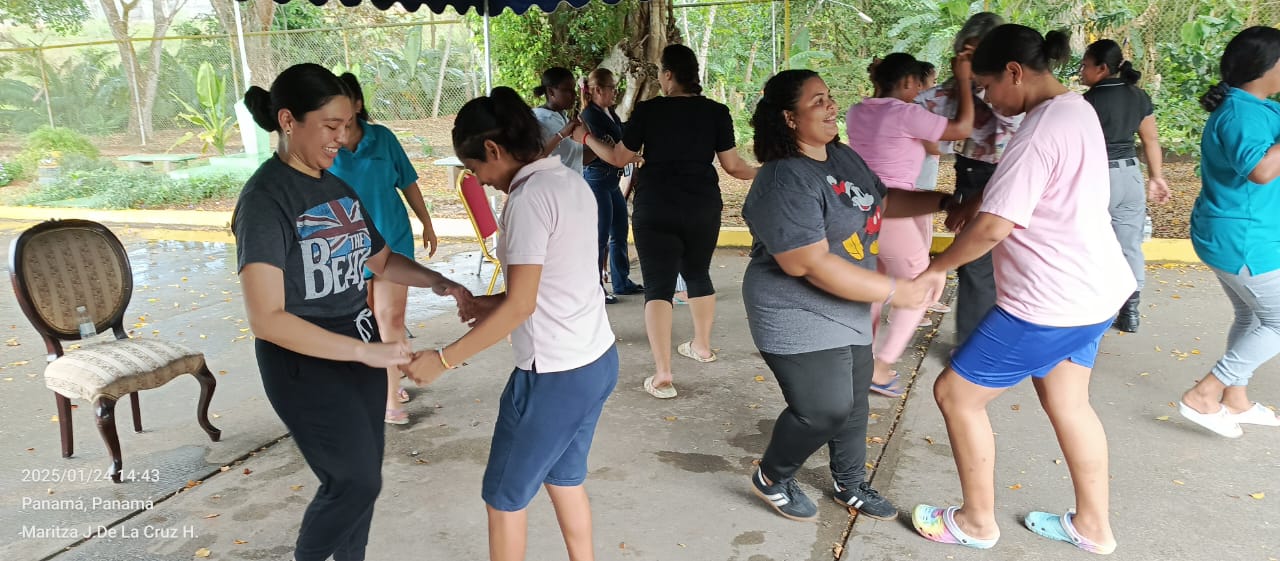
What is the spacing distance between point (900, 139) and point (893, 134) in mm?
40

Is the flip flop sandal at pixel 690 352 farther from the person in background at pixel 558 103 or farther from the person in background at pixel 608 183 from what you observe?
the person in background at pixel 558 103

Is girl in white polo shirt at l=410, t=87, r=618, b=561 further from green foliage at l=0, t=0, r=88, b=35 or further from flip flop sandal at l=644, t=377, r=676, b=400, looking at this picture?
green foliage at l=0, t=0, r=88, b=35

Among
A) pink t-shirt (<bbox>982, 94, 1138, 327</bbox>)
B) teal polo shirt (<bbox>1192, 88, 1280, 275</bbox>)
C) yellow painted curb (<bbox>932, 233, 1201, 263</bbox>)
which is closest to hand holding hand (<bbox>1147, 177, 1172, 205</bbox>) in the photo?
teal polo shirt (<bbox>1192, 88, 1280, 275</bbox>)

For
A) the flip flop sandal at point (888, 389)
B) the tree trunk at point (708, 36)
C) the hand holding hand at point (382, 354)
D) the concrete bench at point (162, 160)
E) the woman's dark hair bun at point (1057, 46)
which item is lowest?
the flip flop sandal at point (888, 389)

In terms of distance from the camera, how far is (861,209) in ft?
8.91

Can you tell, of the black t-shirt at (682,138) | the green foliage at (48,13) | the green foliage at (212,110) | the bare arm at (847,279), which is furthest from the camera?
the green foliage at (48,13)

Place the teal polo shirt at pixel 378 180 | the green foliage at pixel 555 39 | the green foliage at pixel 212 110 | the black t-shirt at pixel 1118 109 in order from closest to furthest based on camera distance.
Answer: the teal polo shirt at pixel 378 180 < the black t-shirt at pixel 1118 109 < the green foliage at pixel 555 39 < the green foliage at pixel 212 110

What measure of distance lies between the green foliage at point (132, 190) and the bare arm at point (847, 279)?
1122cm

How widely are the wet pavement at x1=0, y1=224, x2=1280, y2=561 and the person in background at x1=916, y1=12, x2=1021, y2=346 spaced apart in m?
0.52

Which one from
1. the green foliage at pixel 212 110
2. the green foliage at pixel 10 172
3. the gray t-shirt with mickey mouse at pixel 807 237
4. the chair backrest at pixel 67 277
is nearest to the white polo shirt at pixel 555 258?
the gray t-shirt with mickey mouse at pixel 807 237

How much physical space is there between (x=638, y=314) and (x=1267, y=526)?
3770mm

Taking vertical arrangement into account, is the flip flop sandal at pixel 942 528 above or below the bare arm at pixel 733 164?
below

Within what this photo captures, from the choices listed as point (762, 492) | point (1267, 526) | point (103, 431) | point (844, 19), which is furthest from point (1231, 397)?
point (844, 19)

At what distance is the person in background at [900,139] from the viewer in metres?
3.99
